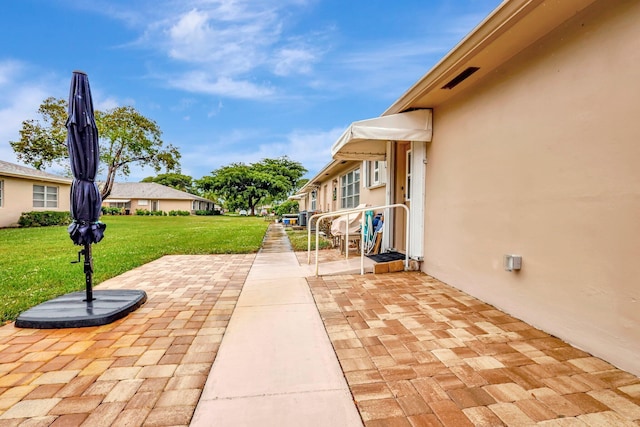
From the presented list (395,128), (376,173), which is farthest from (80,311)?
(376,173)

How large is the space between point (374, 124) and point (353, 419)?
4.01 metres

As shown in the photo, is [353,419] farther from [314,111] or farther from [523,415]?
[314,111]

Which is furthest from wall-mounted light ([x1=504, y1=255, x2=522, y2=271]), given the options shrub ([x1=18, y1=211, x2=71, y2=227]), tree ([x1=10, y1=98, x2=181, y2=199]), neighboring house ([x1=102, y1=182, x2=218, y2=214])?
neighboring house ([x1=102, y1=182, x2=218, y2=214])

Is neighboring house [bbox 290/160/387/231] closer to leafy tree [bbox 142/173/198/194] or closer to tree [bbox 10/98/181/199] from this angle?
tree [bbox 10/98/181/199]

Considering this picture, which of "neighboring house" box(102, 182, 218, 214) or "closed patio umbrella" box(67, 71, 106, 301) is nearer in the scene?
"closed patio umbrella" box(67, 71, 106, 301)

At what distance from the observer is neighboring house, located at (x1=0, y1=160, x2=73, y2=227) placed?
47.5ft

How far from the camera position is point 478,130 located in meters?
3.90

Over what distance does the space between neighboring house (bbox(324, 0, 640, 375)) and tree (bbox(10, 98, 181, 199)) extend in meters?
28.0

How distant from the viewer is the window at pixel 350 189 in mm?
10383

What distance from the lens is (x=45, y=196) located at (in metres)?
17.1

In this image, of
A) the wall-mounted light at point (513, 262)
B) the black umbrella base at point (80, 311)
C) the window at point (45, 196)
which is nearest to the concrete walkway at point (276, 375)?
the black umbrella base at point (80, 311)

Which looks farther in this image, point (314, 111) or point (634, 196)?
point (314, 111)

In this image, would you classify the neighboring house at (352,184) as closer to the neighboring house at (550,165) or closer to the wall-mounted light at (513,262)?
the neighboring house at (550,165)

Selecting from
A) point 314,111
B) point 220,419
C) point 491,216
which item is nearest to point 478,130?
point 491,216
